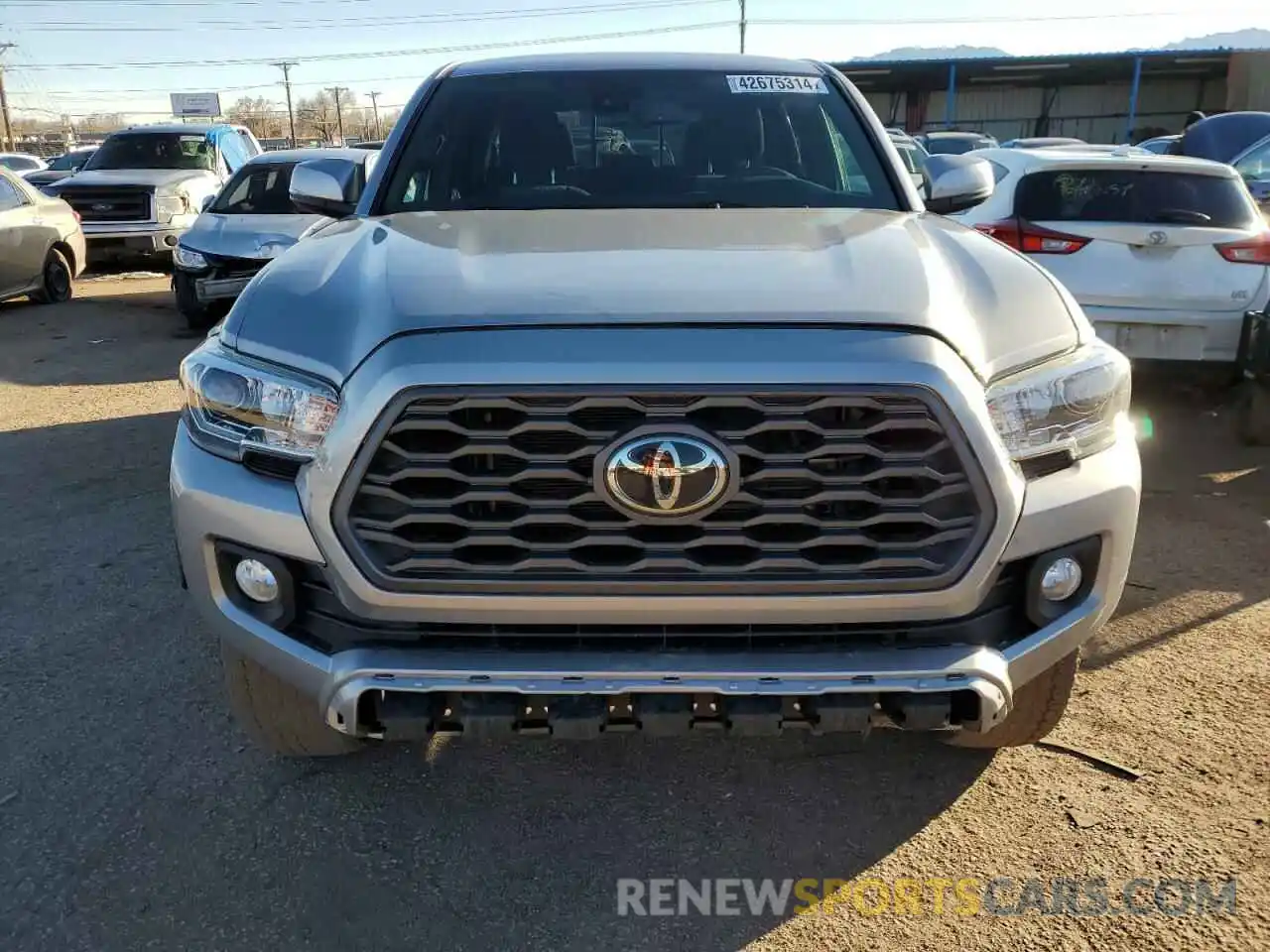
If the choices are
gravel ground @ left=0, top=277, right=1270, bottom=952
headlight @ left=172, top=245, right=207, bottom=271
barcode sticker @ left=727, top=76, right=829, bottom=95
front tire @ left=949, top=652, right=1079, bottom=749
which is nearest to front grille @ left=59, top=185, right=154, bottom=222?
headlight @ left=172, top=245, right=207, bottom=271

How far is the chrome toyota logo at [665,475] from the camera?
6.64ft

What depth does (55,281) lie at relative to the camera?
468 inches

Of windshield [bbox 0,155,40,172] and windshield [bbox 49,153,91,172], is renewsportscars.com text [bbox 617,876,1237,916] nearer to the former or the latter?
windshield [bbox 49,153,91,172]

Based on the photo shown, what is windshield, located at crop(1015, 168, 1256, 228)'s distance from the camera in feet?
19.9

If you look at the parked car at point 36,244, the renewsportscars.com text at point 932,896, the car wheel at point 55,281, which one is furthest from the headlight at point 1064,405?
the car wheel at point 55,281

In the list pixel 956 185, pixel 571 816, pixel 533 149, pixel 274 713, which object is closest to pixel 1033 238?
pixel 956 185

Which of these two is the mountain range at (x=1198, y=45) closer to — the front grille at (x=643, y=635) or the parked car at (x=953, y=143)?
the parked car at (x=953, y=143)

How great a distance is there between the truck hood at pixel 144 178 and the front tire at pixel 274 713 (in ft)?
37.7

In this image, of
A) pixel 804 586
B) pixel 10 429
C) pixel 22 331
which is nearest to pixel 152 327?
pixel 22 331

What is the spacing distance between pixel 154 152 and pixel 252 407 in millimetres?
13689

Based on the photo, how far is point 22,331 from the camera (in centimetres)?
1034

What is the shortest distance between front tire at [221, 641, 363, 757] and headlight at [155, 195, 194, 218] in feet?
37.3

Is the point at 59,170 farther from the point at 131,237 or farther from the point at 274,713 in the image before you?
the point at 274,713

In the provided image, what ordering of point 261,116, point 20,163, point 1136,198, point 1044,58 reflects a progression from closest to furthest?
point 1136,198 < point 20,163 < point 1044,58 < point 261,116
